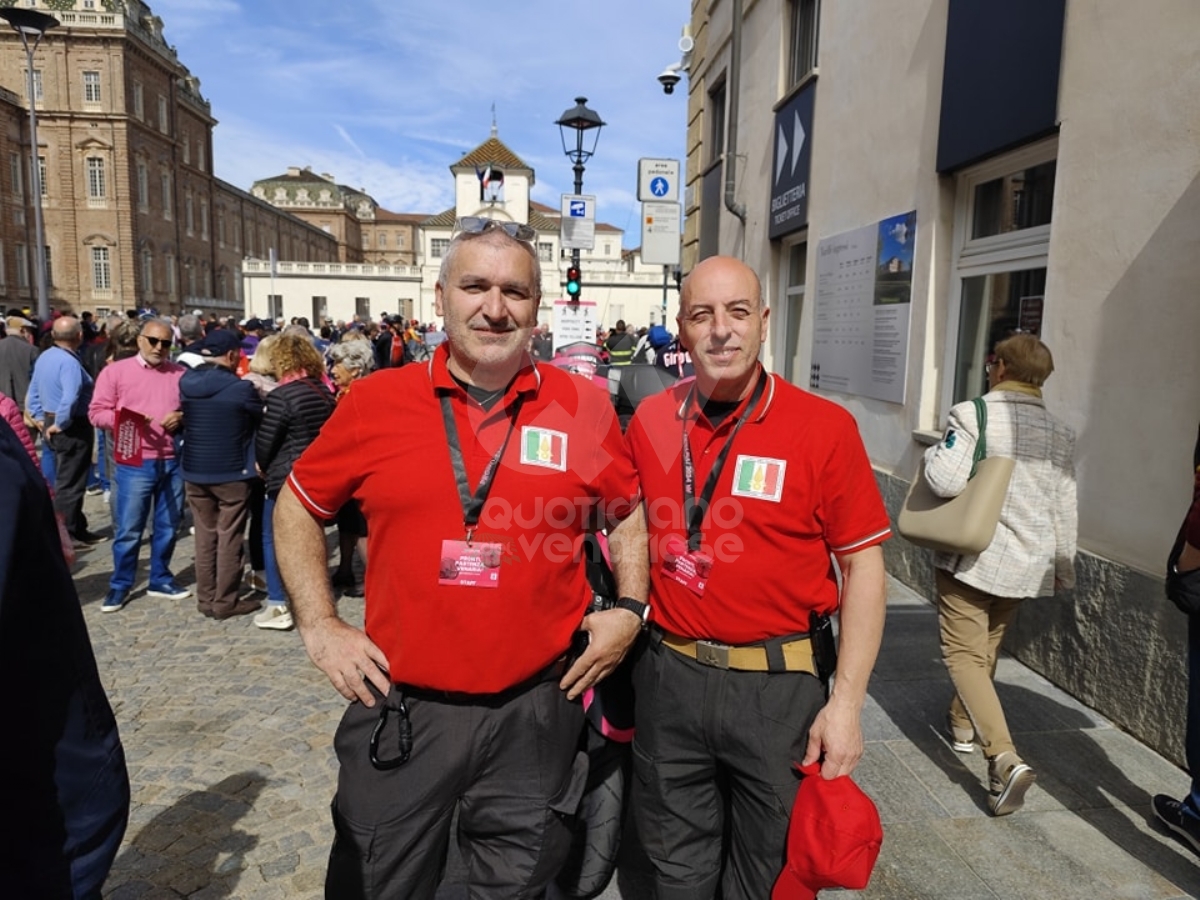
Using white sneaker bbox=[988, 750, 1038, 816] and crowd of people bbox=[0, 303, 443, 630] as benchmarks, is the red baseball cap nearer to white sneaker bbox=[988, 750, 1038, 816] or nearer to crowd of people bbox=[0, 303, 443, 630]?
white sneaker bbox=[988, 750, 1038, 816]

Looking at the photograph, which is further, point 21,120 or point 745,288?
point 21,120

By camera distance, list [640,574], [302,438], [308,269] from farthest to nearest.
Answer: [308,269] → [302,438] → [640,574]

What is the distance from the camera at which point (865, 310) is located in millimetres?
6902

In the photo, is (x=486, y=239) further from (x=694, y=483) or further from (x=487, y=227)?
(x=694, y=483)

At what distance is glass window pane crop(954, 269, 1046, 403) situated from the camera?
4930 mm

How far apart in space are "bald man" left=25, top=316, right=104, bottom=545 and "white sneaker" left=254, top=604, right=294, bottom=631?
2.92 metres

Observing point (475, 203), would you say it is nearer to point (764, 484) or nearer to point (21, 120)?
point (21, 120)

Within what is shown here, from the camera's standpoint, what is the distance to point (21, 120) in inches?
1948

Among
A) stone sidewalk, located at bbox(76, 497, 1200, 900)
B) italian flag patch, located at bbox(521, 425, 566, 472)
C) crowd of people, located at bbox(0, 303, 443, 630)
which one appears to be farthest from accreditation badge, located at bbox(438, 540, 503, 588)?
crowd of people, located at bbox(0, 303, 443, 630)

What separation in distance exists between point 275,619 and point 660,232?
7.76 meters

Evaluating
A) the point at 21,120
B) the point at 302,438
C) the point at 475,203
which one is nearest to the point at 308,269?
the point at 475,203

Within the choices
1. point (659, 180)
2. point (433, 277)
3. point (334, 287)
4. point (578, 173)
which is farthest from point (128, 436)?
point (334, 287)

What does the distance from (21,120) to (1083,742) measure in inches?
2544

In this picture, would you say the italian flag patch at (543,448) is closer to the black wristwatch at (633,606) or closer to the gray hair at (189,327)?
the black wristwatch at (633,606)
